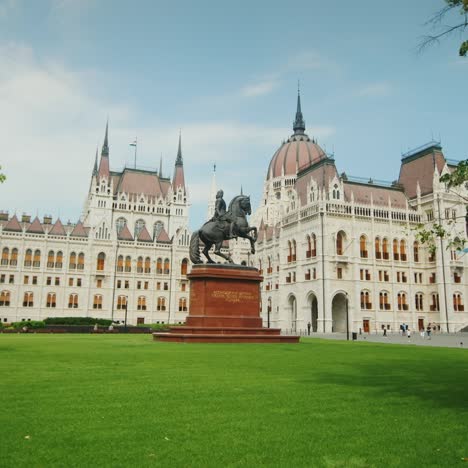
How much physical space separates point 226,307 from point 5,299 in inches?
2506

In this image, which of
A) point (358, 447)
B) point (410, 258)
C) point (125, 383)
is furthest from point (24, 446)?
point (410, 258)

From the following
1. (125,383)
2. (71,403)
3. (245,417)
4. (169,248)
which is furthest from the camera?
(169,248)

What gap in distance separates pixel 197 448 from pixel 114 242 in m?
83.7

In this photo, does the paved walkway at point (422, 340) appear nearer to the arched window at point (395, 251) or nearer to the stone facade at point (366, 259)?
the stone facade at point (366, 259)

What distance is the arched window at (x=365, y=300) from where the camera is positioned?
67.8 metres

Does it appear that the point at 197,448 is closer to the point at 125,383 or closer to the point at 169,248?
the point at 125,383

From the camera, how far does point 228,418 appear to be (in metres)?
7.43

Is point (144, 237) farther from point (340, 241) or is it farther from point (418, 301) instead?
point (418, 301)

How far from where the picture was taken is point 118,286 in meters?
86.5

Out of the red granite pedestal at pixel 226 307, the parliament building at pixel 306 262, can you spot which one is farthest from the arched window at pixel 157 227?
the red granite pedestal at pixel 226 307

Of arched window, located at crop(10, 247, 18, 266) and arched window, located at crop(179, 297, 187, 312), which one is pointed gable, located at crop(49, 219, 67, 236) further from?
arched window, located at crop(179, 297, 187, 312)

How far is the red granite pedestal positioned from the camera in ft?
88.0

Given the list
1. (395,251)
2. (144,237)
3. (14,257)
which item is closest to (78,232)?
(14,257)

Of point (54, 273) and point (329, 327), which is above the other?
point (54, 273)
